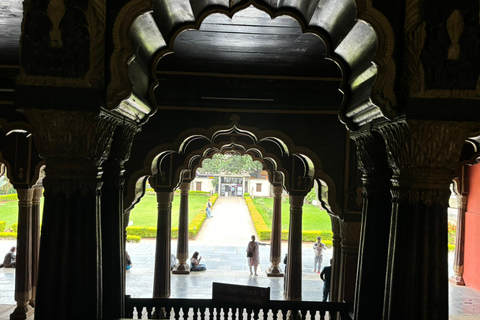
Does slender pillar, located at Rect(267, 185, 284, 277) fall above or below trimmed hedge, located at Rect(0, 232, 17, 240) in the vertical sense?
above

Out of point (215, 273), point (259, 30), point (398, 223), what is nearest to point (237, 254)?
point (215, 273)

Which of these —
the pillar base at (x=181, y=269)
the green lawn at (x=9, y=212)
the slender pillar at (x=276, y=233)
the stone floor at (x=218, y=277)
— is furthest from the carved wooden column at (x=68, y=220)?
the green lawn at (x=9, y=212)

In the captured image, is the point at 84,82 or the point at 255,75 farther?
the point at 255,75

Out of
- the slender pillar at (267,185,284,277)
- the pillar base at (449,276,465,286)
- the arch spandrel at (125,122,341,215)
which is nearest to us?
the arch spandrel at (125,122,341,215)

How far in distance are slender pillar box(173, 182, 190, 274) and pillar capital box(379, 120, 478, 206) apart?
9.52 meters

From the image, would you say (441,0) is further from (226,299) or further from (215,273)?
(215,273)

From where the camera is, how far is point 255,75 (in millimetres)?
5855

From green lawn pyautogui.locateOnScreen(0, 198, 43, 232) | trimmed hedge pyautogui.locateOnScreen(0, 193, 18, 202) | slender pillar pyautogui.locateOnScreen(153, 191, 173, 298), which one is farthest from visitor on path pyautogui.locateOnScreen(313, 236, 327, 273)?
trimmed hedge pyautogui.locateOnScreen(0, 193, 18, 202)

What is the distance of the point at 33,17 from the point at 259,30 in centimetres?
238

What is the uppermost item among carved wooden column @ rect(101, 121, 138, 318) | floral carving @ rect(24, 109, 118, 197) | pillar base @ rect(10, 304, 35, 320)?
floral carving @ rect(24, 109, 118, 197)

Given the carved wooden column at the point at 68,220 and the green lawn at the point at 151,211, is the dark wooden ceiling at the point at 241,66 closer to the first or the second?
the carved wooden column at the point at 68,220

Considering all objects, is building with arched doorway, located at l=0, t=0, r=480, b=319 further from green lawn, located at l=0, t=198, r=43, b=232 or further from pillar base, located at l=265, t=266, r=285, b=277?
green lawn, located at l=0, t=198, r=43, b=232

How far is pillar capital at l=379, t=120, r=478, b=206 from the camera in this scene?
2238mm

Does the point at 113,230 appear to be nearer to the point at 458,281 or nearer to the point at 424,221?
the point at 424,221
